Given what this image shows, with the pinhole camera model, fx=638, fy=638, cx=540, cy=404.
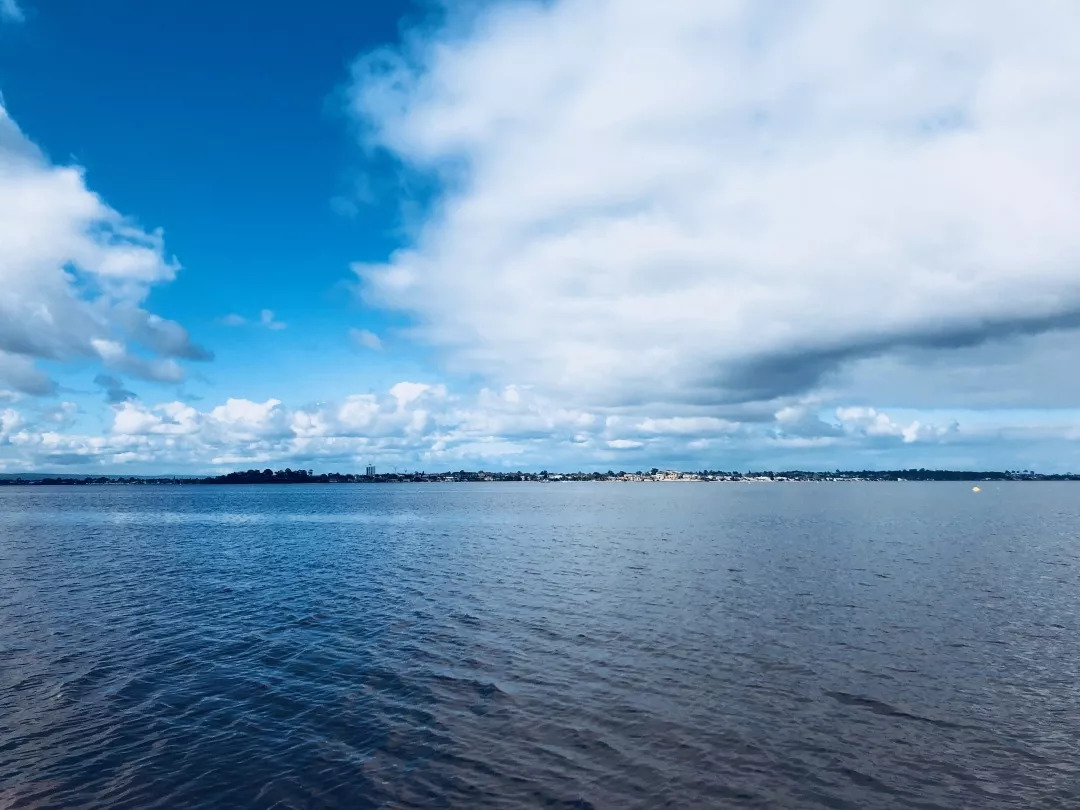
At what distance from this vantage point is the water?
66.8ft

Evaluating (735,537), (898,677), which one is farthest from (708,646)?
(735,537)

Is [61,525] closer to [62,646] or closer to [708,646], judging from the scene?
[62,646]

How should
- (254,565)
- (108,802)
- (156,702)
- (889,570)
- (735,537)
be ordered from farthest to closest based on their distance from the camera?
(735,537) < (254,565) < (889,570) < (156,702) < (108,802)

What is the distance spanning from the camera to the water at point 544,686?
66.8 feet

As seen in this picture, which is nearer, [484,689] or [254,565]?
[484,689]

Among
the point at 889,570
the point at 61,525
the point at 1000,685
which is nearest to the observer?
the point at 1000,685

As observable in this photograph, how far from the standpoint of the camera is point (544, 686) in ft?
93.2

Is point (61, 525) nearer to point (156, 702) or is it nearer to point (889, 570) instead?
point (156, 702)

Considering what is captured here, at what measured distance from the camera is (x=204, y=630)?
129ft

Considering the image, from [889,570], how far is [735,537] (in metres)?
31.4

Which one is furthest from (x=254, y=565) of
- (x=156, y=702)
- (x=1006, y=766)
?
(x=1006, y=766)

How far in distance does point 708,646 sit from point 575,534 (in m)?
64.8

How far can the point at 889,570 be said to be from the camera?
60688 mm

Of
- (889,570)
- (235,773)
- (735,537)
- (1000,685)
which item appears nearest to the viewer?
(235,773)
